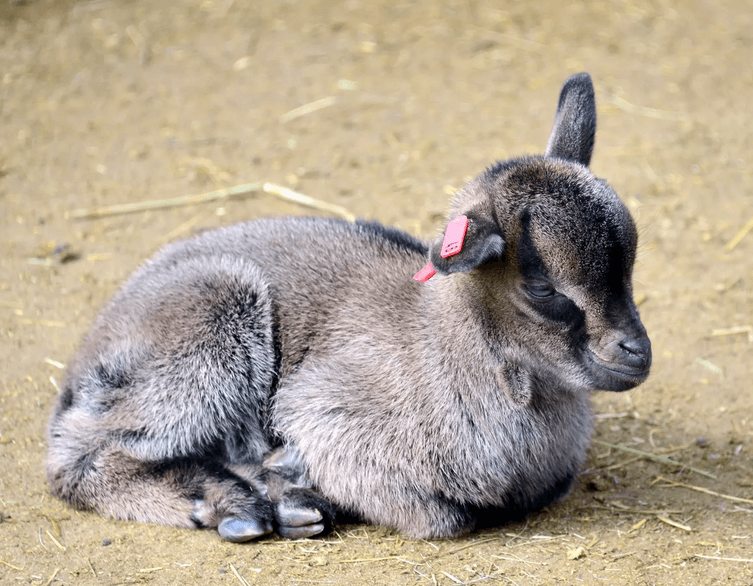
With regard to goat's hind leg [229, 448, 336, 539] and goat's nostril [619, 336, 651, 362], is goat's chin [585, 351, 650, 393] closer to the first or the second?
goat's nostril [619, 336, 651, 362]

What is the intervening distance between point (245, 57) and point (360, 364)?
6739mm

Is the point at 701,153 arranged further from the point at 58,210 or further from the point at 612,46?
the point at 58,210

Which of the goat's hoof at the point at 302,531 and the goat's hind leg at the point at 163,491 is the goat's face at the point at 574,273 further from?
the goat's hind leg at the point at 163,491

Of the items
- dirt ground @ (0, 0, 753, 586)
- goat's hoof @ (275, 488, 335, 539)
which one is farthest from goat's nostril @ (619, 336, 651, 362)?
goat's hoof @ (275, 488, 335, 539)

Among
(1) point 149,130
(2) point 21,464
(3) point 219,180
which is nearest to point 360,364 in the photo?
(2) point 21,464

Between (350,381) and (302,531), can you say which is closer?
(302,531)

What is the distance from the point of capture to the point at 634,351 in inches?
161

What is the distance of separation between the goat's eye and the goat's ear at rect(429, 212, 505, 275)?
0.21 meters

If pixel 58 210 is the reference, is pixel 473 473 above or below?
below

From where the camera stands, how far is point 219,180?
8.57 m

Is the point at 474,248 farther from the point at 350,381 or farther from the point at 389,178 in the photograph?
the point at 389,178

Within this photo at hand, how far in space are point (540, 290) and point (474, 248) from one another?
0.44 meters

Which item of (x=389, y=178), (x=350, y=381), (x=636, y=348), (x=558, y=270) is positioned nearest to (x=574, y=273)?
(x=558, y=270)

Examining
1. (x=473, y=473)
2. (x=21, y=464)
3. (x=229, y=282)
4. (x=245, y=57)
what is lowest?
(x=21, y=464)
